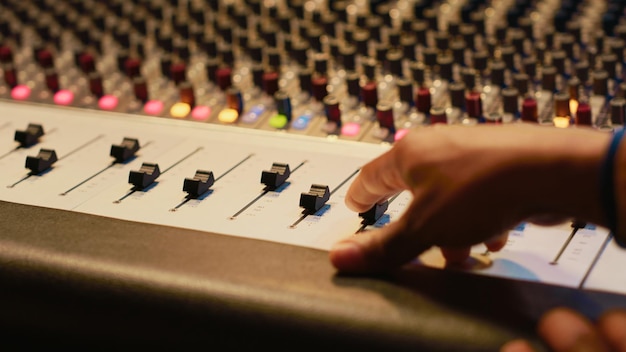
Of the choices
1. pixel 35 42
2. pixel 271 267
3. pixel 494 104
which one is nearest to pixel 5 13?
pixel 35 42

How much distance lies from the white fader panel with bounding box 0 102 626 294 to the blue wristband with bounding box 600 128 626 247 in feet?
0.67

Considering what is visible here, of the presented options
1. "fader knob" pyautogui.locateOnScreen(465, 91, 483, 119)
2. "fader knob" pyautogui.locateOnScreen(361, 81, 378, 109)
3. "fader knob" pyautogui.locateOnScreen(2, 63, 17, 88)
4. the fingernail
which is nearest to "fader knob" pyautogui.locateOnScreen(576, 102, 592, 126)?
"fader knob" pyautogui.locateOnScreen(465, 91, 483, 119)

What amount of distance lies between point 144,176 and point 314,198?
325mm

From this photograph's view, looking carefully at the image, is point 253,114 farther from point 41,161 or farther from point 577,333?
point 577,333

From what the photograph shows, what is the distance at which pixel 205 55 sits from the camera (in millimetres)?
2111

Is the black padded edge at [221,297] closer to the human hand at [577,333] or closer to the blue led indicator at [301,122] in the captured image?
the human hand at [577,333]

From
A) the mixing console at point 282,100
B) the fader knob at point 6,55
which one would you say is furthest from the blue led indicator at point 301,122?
the fader knob at point 6,55

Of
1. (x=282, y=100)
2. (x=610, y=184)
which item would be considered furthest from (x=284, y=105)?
(x=610, y=184)

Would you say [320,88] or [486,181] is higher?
[486,181]

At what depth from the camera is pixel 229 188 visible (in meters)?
1.48

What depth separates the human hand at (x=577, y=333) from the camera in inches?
36.4

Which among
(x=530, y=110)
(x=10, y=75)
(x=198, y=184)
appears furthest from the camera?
(x=10, y=75)

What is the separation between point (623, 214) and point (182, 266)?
59 centimetres

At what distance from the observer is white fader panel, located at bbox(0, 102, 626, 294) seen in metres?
1.19
